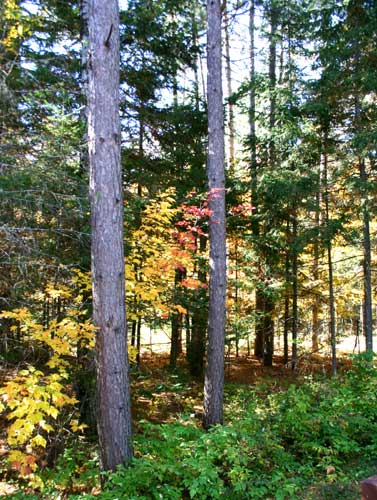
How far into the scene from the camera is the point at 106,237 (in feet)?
14.5

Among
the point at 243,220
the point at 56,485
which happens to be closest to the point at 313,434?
the point at 56,485

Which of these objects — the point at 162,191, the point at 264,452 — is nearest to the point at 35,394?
the point at 264,452

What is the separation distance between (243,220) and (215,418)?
6086mm

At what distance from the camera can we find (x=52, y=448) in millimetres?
5785

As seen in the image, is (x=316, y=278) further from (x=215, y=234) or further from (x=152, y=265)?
(x=152, y=265)

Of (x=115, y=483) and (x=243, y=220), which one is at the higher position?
(x=243, y=220)

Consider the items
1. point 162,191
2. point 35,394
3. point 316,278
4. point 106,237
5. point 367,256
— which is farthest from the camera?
point 316,278

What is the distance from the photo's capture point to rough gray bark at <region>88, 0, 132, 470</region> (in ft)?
14.3

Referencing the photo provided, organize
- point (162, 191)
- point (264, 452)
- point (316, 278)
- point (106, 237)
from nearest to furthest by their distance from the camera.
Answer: point (106, 237) → point (264, 452) → point (162, 191) → point (316, 278)

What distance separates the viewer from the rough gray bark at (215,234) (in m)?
6.68

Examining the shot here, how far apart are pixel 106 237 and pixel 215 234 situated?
2.89 metres

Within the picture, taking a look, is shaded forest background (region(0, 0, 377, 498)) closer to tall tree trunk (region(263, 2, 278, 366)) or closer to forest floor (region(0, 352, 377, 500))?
tall tree trunk (region(263, 2, 278, 366))

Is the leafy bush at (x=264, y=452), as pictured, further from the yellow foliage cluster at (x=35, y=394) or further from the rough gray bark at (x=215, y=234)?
the yellow foliage cluster at (x=35, y=394)

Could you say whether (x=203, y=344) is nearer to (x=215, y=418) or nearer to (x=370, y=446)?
(x=215, y=418)
